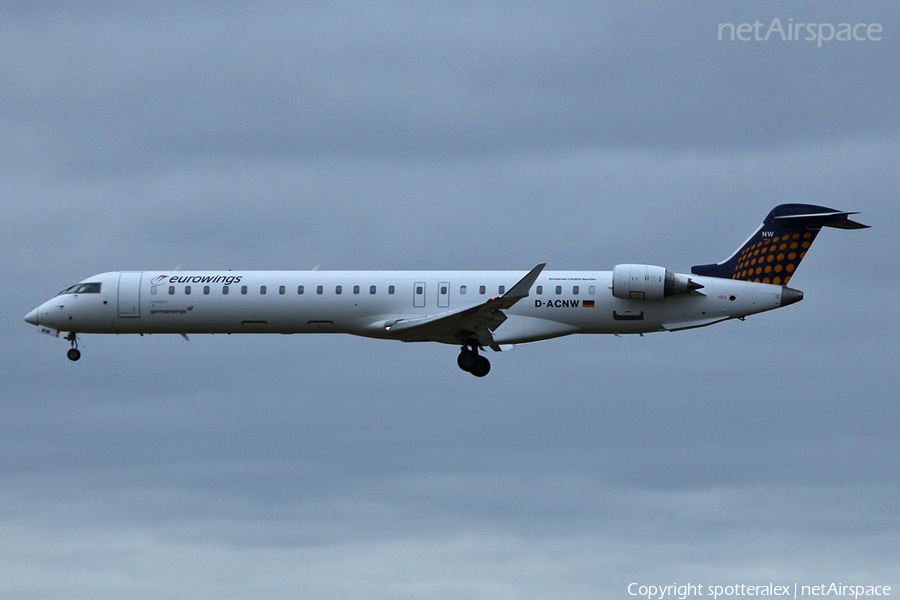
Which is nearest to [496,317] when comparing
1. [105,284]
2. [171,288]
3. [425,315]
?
[425,315]

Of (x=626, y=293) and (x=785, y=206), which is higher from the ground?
(x=785, y=206)

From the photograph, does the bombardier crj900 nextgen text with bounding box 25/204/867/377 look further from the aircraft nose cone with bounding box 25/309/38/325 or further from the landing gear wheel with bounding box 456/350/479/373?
the aircraft nose cone with bounding box 25/309/38/325

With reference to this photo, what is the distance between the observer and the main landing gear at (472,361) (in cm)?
4181

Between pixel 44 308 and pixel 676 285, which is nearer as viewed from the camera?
pixel 676 285

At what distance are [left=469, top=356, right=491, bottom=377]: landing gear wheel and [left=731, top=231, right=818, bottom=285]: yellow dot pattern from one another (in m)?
9.12

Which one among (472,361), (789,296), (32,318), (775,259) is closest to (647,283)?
(775,259)

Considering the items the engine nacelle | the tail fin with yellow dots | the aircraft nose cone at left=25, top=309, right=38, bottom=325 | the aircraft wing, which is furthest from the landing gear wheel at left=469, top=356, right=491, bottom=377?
the aircraft nose cone at left=25, top=309, right=38, bottom=325

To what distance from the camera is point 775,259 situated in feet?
137

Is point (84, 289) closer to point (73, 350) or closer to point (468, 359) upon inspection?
point (73, 350)

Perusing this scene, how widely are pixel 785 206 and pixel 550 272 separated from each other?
8571 mm

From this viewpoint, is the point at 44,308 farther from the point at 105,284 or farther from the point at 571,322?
the point at 571,322

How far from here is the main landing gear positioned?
137ft

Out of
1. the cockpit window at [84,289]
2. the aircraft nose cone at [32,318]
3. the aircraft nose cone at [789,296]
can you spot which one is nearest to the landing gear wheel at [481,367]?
the aircraft nose cone at [789,296]

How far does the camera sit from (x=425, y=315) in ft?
137
